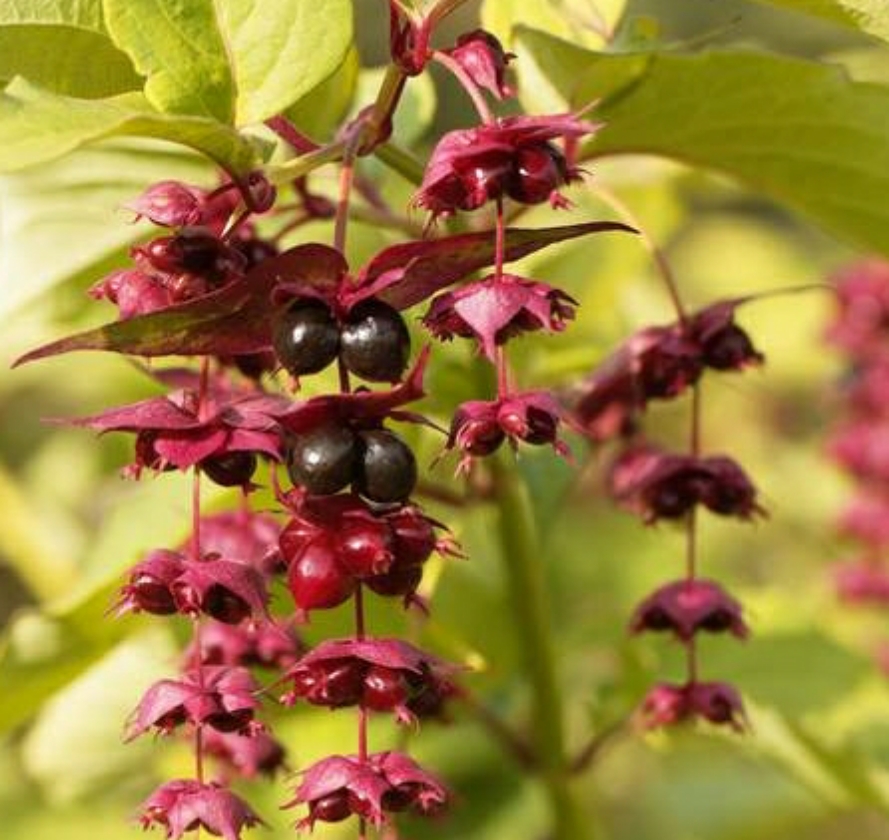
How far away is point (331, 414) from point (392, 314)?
6 centimetres

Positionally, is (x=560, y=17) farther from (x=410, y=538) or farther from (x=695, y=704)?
(x=410, y=538)

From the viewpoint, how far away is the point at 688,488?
139cm

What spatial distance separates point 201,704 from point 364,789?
95 millimetres

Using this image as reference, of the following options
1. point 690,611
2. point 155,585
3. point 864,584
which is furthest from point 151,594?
point 864,584

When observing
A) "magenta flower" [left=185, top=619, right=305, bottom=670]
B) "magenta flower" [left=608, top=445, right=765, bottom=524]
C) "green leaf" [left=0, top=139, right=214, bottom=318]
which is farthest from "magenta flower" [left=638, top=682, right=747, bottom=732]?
"green leaf" [left=0, top=139, right=214, bottom=318]

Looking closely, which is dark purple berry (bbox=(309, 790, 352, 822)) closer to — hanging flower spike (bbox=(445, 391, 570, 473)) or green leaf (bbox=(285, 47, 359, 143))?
hanging flower spike (bbox=(445, 391, 570, 473))

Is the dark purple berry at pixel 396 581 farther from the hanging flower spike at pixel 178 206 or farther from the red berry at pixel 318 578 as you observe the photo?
the hanging flower spike at pixel 178 206

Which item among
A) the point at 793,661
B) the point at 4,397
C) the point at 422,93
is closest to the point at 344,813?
the point at 422,93

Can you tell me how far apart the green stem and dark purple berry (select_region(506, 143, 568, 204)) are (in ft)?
1.93

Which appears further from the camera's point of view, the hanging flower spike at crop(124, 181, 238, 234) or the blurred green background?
the blurred green background

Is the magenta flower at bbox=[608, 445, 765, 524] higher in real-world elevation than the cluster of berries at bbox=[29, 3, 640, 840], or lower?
higher

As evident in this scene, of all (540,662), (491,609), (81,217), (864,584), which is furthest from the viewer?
(864,584)

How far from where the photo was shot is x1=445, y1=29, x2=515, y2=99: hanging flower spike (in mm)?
1062

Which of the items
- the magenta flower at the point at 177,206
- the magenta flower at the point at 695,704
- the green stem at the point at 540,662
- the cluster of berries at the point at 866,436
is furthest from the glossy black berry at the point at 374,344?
the cluster of berries at the point at 866,436
